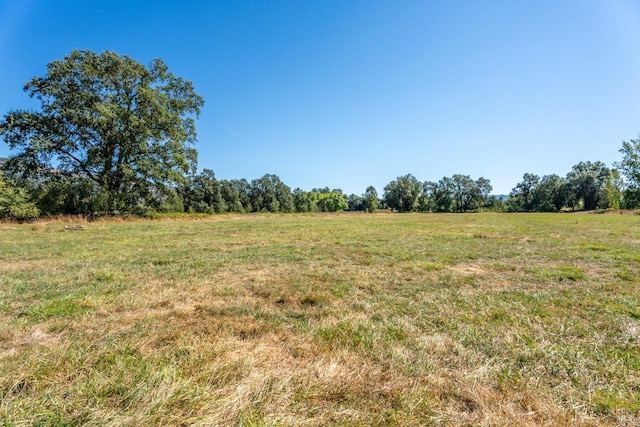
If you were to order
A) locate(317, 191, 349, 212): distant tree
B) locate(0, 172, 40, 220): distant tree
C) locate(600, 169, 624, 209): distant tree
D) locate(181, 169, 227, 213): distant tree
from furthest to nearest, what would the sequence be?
locate(317, 191, 349, 212): distant tree < locate(181, 169, 227, 213): distant tree < locate(600, 169, 624, 209): distant tree < locate(0, 172, 40, 220): distant tree

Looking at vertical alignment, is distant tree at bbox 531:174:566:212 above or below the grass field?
above

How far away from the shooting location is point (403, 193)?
326 ft

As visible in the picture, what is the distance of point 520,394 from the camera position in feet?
7.41

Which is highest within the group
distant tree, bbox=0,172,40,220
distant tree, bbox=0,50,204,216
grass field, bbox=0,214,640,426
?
distant tree, bbox=0,50,204,216

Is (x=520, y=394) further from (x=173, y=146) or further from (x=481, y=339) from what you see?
(x=173, y=146)

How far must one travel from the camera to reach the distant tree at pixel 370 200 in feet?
341

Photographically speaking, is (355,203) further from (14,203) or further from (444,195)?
(14,203)

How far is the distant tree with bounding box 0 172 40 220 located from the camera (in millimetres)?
21844

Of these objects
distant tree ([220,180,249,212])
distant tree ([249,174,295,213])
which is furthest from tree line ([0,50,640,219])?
distant tree ([249,174,295,213])

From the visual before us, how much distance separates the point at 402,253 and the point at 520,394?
7459 millimetres

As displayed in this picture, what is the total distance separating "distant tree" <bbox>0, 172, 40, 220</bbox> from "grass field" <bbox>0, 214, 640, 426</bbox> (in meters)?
24.5

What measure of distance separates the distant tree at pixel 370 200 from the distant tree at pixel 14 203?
292 ft

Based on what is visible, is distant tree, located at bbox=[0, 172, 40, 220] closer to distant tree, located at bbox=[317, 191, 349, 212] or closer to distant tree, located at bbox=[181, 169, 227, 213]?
distant tree, located at bbox=[181, 169, 227, 213]

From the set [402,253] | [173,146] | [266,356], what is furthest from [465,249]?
[173,146]
